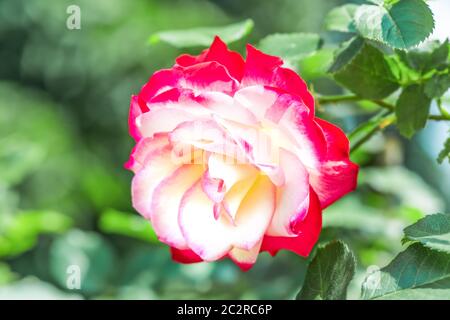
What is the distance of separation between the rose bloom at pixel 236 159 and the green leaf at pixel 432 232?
0.17 feet

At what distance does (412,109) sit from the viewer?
1.89 feet

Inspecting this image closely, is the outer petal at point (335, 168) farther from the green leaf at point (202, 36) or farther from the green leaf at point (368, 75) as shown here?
the green leaf at point (202, 36)

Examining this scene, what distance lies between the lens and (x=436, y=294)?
453 millimetres

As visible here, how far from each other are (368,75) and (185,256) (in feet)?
0.72

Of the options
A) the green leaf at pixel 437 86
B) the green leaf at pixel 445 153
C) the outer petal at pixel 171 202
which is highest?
the green leaf at pixel 437 86

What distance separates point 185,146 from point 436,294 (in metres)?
0.19

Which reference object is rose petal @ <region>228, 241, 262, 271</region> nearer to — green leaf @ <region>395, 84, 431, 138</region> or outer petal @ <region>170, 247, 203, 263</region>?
outer petal @ <region>170, 247, 203, 263</region>

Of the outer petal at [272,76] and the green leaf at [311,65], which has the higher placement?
the green leaf at [311,65]

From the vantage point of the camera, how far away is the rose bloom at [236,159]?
48cm

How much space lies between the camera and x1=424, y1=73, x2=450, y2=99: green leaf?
0.56m

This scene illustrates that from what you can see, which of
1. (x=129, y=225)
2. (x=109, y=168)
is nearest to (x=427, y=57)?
(x=129, y=225)

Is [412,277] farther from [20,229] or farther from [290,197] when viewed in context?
[20,229]

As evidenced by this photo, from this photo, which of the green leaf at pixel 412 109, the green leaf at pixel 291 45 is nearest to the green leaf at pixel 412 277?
the green leaf at pixel 412 109

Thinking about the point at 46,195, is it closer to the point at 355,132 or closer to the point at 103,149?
the point at 103,149
